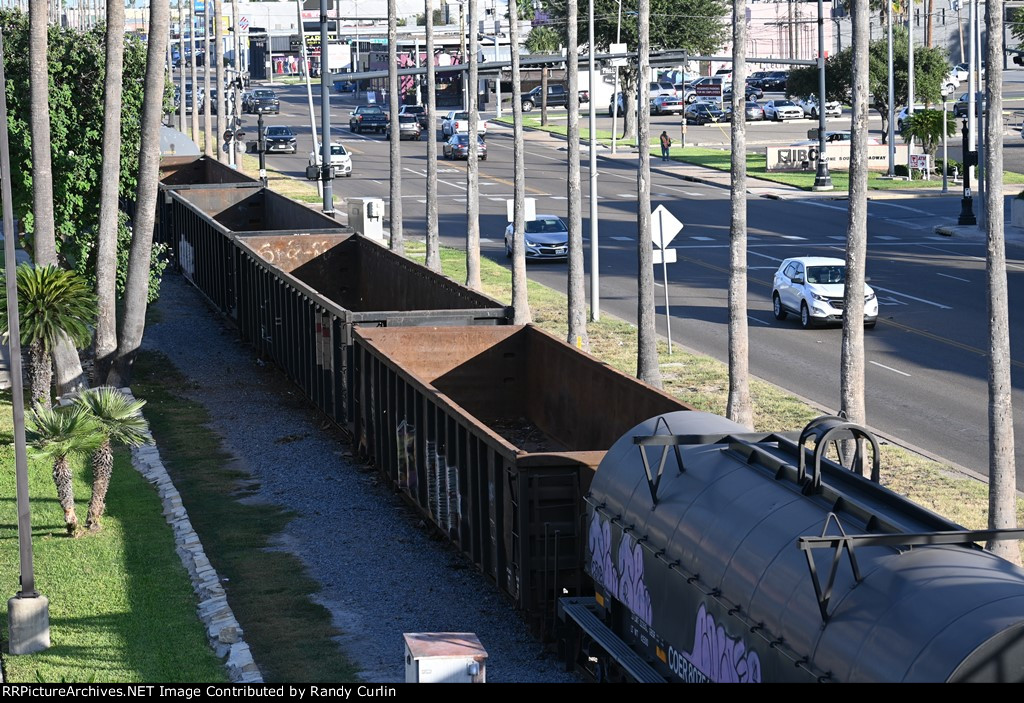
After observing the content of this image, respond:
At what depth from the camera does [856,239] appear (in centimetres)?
2058

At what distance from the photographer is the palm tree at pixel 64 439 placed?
19328mm

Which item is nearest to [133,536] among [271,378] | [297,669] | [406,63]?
[297,669]

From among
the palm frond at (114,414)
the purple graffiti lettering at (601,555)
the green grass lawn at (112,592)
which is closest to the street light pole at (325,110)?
the green grass lawn at (112,592)

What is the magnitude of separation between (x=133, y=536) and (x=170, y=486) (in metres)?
2.36

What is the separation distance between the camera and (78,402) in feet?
67.2

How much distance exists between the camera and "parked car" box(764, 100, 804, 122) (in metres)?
107

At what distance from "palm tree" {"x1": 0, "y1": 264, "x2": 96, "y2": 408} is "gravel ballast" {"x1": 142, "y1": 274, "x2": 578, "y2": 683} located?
10.4 feet

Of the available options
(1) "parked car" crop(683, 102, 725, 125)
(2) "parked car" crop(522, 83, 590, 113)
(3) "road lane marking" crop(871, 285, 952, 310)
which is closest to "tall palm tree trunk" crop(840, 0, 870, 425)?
(3) "road lane marking" crop(871, 285, 952, 310)

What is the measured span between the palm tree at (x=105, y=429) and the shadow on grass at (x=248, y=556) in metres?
1.45

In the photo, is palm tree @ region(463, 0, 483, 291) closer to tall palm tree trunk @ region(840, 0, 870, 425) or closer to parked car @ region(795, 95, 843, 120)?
tall palm tree trunk @ region(840, 0, 870, 425)

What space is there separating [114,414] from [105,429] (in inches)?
16.1
